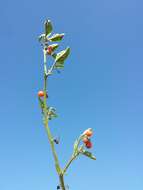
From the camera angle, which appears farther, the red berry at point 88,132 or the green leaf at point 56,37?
the green leaf at point 56,37

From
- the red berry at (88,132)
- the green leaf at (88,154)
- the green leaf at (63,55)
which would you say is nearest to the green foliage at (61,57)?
the green leaf at (63,55)

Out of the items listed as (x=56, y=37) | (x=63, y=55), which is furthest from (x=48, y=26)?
(x=63, y=55)

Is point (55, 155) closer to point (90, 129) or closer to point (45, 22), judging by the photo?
point (90, 129)

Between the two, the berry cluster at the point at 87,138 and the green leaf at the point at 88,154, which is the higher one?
the berry cluster at the point at 87,138

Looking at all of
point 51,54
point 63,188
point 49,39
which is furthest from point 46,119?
point 49,39

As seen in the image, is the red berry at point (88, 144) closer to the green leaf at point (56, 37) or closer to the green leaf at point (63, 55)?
the green leaf at point (63, 55)

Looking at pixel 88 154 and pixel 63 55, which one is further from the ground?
pixel 63 55

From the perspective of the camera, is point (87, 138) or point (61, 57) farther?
point (61, 57)

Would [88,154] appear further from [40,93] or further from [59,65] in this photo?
[59,65]
